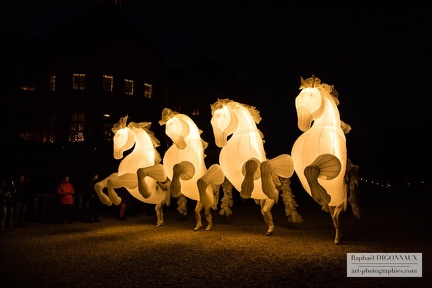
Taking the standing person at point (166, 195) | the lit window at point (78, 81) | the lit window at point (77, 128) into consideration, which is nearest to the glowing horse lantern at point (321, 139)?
the standing person at point (166, 195)

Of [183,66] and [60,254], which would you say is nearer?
[60,254]

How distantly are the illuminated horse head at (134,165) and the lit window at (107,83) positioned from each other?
14999 millimetres

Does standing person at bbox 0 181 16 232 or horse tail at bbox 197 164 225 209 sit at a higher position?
horse tail at bbox 197 164 225 209

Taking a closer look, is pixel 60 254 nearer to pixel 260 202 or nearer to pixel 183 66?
pixel 260 202

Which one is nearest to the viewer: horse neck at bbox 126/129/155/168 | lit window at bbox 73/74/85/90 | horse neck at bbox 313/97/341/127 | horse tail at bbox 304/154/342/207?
horse tail at bbox 304/154/342/207

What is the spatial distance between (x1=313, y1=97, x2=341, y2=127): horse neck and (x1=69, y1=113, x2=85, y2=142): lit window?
1899cm

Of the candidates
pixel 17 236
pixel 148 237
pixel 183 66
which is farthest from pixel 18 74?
pixel 148 237

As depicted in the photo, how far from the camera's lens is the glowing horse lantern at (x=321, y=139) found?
27.4 feet

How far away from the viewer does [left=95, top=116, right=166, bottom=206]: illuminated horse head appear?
34.7 feet

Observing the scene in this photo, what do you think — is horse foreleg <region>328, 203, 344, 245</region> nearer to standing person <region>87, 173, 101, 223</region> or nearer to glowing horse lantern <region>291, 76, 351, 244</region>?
glowing horse lantern <region>291, 76, 351, 244</region>

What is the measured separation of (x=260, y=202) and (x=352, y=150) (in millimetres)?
24437

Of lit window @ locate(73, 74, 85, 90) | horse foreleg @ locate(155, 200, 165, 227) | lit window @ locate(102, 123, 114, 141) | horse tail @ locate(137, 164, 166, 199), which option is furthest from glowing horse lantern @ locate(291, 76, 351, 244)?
lit window @ locate(73, 74, 85, 90)

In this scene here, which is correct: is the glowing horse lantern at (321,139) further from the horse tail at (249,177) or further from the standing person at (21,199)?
the standing person at (21,199)

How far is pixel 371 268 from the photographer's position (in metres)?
6.30
